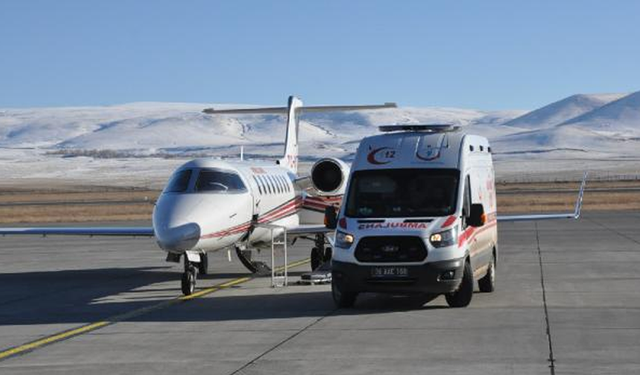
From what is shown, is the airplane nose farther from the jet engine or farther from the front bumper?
the jet engine

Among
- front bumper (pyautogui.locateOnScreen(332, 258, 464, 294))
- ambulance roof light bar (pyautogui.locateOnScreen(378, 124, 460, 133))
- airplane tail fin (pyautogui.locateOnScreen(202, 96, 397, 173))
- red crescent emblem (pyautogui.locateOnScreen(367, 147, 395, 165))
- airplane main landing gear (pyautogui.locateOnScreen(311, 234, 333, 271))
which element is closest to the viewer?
front bumper (pyautogui.locateOnScreen(332, 258, 464, 294))

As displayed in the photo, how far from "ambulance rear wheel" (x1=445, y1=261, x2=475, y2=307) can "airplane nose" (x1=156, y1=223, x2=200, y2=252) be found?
493 cm

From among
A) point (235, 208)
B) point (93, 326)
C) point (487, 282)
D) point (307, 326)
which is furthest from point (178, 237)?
point (487, 282)

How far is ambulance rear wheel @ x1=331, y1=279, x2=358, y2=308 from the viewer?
1820 centimetres

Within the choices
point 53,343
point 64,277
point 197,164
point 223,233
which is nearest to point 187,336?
point 53,343

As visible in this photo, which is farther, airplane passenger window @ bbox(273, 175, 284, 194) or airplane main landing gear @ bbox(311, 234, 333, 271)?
airplane main landing gear @ bbox(311, 234, 333, 271)

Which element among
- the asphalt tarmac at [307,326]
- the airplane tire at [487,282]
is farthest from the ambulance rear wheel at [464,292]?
the airplane tire at [487,282]

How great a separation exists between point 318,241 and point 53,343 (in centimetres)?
1320

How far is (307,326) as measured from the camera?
16.2 m

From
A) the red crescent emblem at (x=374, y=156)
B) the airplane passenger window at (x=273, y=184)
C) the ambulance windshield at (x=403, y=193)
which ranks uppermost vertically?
the red crescent emblem at (x=374, y=156)

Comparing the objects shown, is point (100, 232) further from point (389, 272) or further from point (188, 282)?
point (389, 272)

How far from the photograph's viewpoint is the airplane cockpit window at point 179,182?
2242 cm

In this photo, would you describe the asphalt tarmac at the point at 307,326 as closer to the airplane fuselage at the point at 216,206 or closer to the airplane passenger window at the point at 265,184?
the airplane fuselage at the point at 216,206

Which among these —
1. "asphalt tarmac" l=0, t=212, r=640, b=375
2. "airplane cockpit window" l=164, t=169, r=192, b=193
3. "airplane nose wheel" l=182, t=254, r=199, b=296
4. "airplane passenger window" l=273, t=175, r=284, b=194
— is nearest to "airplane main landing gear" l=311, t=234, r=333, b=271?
"asphalt tarmac" l=0, t=212, r=640, b=375
